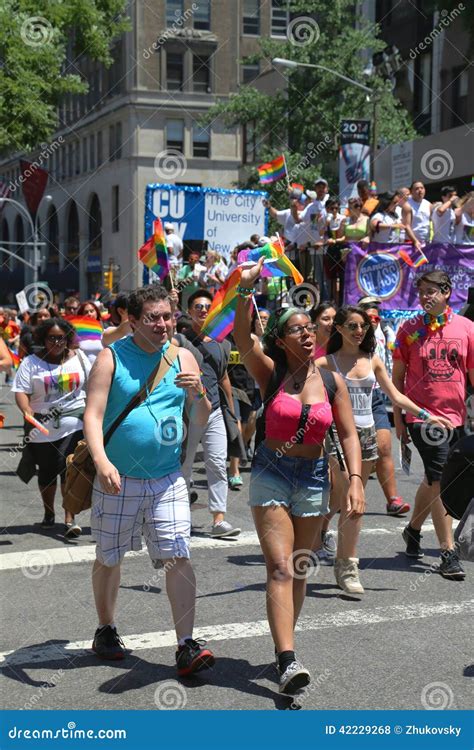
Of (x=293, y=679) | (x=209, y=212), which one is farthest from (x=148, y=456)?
(x=209, y=212)

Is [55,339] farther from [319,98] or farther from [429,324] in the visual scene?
[319,98]

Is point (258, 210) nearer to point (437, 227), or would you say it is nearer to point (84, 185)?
point (437, 227)

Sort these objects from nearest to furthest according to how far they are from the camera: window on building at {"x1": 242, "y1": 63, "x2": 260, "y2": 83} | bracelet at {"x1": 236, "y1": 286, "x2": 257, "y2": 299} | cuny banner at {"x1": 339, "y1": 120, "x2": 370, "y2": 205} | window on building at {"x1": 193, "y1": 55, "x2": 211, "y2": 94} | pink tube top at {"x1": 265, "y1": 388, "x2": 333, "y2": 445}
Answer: bracelet at {"x1": 236, "y1": 286, "x2": 257, "y2": 299} → pink tube top at {"x1": 265, "y1": 388, "x2": 333, "y2": 445} → cuny banner at {"x1": 339, "y1": 120, "x2": 370, "y2": 205} → window on building at {"x1": 193, "y1": 55, "x2": 211, "y2": 94} → window on building at {"x1": 242, "y1": 63, "x2": 260, "y2": 83}

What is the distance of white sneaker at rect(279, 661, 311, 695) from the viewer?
186 inches

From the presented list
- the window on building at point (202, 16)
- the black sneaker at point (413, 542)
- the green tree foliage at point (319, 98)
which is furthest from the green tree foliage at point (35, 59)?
the window on building at point (202, 16)

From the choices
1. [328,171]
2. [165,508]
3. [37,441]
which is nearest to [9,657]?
Answer: [165,508]

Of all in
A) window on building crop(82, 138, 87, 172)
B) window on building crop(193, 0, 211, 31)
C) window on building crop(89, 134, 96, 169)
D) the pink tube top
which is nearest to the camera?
the pink tube top

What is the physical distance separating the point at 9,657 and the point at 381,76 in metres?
32.9

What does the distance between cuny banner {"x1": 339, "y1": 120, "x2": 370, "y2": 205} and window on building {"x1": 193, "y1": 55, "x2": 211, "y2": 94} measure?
38.5m

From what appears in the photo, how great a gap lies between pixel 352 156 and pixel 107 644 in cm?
2100

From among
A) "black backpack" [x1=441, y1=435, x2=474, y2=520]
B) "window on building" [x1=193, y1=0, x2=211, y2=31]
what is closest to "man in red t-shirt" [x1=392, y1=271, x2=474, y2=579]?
"black backpack" [x1=441, y1=435, x2=474, y2=520]

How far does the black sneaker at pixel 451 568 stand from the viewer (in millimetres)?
7113

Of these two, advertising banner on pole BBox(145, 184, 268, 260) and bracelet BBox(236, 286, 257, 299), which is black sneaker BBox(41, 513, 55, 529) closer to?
bracelet BBox(236, 286, 257, 299)

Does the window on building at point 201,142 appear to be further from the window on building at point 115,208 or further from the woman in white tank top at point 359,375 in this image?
the woman in white tank top at point 359,375
